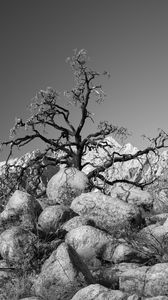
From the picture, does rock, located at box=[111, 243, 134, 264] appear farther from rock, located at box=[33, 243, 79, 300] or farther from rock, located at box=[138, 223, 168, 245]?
rock, located at box=[33, 243, 79, 300]

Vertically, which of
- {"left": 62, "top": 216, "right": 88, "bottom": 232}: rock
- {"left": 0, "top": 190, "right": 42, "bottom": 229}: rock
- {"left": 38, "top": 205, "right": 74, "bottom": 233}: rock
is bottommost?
{"left": 62, "top": 216, "right": 88, "bottom": 232}: rock

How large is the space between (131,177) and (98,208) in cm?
1563

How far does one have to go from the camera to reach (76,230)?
1114 centimetres

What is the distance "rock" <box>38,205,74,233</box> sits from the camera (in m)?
12.6

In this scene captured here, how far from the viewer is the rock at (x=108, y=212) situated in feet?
41.5

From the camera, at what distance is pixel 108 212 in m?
12.9

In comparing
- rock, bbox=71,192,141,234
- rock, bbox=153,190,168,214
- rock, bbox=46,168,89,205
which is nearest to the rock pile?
rock, bbox=71,192,141,234

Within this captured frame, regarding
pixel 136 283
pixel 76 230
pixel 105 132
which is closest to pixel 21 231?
pixel 76 230

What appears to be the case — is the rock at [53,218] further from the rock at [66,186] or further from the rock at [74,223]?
the rock at [66,186]

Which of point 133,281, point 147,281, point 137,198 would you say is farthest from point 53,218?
point 147,281

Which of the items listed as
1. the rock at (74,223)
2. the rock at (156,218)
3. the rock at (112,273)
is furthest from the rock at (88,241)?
the rock at (156,218)

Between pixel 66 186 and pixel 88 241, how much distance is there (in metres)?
6.13

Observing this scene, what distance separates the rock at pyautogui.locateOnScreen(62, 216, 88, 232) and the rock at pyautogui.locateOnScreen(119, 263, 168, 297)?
350 cm

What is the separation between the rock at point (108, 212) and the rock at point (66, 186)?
2.58 m
